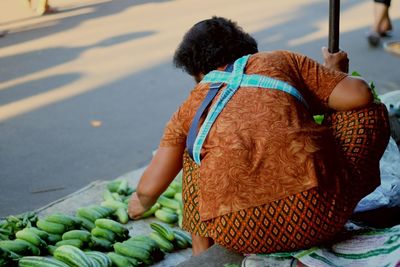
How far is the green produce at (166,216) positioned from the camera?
3506 mm

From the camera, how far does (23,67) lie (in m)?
6.91

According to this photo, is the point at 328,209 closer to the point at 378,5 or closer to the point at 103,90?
the point at 103,90

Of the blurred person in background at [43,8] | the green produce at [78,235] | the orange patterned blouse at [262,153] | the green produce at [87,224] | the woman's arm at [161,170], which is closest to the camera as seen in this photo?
the orange patterned blouse at [262,153]

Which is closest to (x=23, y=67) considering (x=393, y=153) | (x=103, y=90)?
(x=103, y=90)

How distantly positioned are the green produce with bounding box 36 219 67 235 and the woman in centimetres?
95

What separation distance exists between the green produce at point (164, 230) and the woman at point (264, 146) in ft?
2.53

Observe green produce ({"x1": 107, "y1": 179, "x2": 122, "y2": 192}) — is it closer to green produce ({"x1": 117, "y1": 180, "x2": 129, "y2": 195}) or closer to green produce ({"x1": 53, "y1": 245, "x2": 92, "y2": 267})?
green produce ({"x1": 117, "y1": 180, "x2": 129, "y2": 195})

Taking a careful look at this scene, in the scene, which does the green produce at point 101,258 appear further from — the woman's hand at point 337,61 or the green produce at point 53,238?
the woman's hand at point 337,61

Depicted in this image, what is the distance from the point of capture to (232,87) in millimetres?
2230

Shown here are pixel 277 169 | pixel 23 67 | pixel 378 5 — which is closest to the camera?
pixel 277 169

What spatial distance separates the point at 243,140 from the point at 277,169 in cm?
15

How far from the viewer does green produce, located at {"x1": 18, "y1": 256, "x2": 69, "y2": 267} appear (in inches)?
107

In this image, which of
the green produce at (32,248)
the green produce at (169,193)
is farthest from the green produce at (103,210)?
the green produce at (32,248)

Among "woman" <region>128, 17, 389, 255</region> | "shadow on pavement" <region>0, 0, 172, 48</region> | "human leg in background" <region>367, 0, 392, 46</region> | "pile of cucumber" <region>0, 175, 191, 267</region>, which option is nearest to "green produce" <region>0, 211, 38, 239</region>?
"pile of cucumber" <region>0, 175, 191, 267</region>
